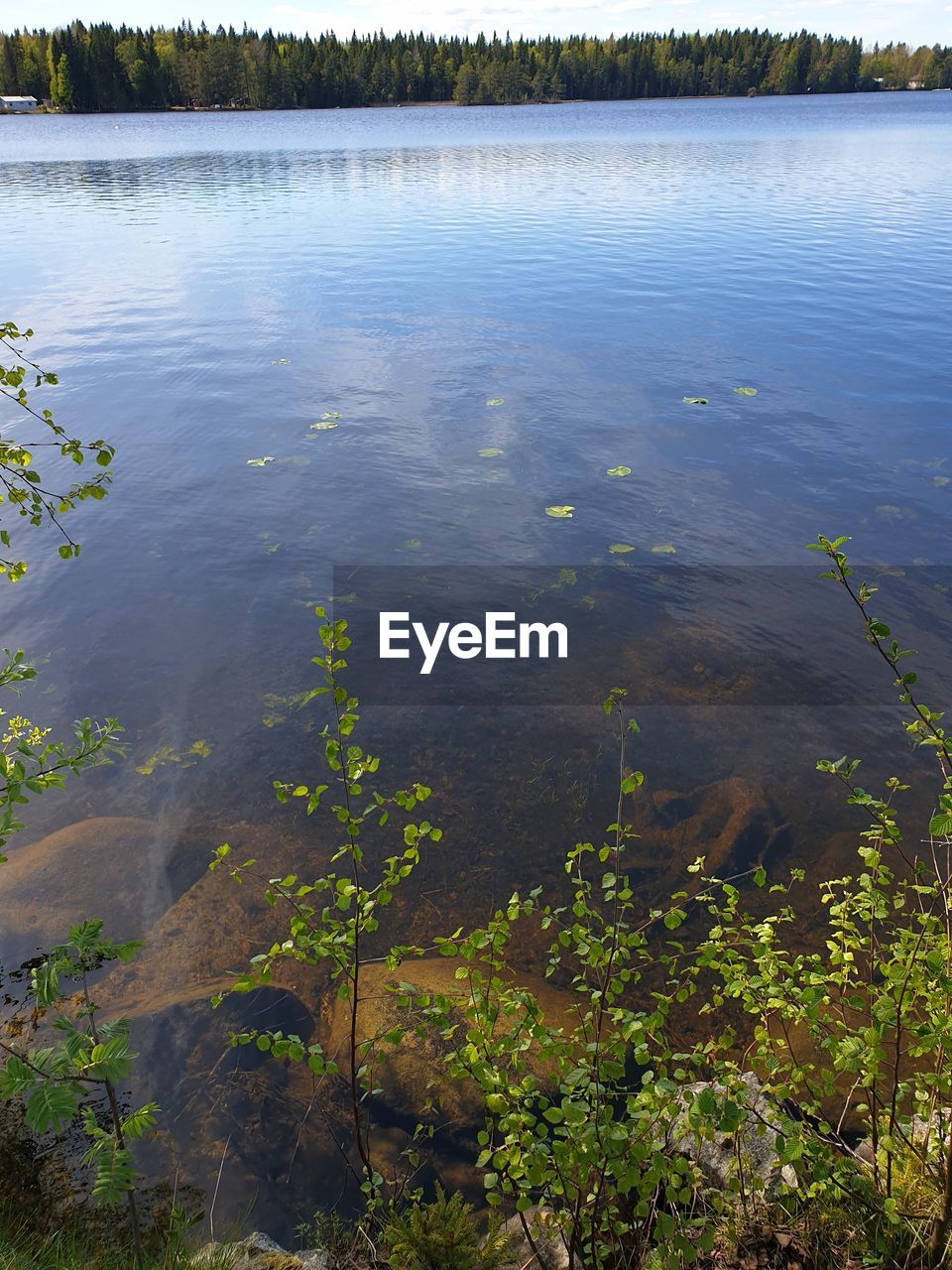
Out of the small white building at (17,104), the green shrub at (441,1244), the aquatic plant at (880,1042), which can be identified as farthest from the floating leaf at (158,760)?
the small white building at (17,104)

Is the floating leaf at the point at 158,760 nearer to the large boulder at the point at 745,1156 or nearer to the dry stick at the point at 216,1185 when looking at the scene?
the dry stick at the point at 216,1185

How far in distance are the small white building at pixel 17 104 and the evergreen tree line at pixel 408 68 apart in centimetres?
446

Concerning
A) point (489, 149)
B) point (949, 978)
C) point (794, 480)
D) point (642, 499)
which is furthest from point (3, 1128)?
point (489, 149)

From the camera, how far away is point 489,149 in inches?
2793

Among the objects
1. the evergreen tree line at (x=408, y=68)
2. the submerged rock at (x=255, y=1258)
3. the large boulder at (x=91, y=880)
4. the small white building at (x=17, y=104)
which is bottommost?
the large boulder at (x=91, y=880)

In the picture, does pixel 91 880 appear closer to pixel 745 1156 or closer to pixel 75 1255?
pixel 75 1255

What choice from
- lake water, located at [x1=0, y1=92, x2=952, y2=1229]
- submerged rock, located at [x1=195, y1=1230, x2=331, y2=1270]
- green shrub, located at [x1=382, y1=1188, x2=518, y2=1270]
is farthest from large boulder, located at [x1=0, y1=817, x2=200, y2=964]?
green shrub, located at [x1=382, y1=1188, x2=518, y2=1270]

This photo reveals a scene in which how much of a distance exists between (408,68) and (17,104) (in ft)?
221

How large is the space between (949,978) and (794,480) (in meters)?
11.4

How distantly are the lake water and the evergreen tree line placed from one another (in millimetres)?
125084

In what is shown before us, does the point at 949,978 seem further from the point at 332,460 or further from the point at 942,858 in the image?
the point at 332,460

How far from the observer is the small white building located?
137 metres

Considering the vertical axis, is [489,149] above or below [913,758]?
above

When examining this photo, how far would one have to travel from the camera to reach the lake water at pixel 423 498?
6.84 metres
